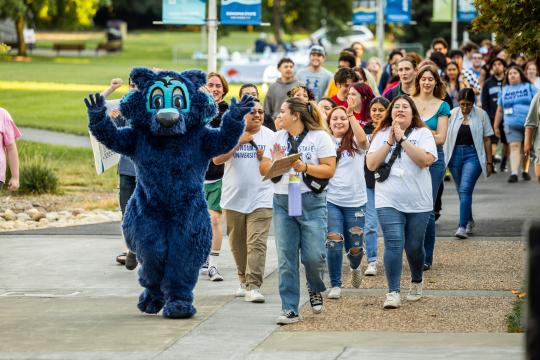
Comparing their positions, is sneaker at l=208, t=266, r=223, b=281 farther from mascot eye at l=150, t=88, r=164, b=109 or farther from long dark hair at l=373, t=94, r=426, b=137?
mascot eye at l=150, t=88, r=164, b=109

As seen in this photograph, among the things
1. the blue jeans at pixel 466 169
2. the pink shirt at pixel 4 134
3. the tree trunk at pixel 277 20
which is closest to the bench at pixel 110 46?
the tree trunk at pixel 277 20

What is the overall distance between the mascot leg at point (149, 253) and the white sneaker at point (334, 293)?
1482 mm

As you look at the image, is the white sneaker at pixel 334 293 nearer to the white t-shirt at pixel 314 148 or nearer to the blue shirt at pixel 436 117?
the white t-shirt at pixel 314 148

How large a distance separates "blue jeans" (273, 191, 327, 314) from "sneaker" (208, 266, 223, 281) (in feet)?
6.26

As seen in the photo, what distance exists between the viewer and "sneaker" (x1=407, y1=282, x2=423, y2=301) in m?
9.90

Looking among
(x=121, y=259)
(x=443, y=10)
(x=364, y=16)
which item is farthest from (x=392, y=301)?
(x=443, y=10)

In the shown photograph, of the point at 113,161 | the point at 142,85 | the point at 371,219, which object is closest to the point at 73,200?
the point at 113,161

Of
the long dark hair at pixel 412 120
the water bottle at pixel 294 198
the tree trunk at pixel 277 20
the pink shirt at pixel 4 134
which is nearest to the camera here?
the water bottle at pixel 294 198

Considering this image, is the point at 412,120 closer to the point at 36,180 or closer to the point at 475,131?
the point at 475,131

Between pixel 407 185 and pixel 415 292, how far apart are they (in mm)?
921

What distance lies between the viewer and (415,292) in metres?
9.94

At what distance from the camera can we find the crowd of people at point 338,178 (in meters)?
9.12

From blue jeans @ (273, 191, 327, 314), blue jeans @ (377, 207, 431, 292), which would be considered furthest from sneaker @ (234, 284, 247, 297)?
blue jeans @ (377, 207, 431, 292)

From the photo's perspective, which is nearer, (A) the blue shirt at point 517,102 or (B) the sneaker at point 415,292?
(B) the sneaker at point 415,292
